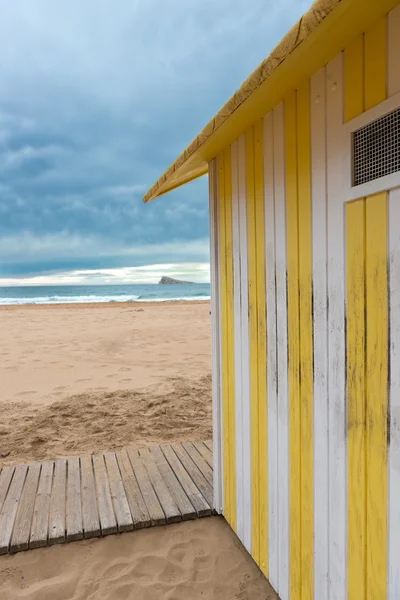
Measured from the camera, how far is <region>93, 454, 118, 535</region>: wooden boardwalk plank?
279cm

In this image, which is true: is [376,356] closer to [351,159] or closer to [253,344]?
[351,159]

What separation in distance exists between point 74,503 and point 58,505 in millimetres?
114

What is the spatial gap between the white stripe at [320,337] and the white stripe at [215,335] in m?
1.15

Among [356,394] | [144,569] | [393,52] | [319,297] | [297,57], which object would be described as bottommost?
[144,569]

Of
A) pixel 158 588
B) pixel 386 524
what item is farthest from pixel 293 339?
pixel 158 588

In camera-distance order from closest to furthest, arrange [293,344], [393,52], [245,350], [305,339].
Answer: [393,52] → [305,339] → [293,344] → [245,350]

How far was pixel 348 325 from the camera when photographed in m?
1.56

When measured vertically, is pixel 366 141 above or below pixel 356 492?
above

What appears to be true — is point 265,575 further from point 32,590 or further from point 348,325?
A: point 348,325

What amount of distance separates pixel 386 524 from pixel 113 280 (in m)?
67.4

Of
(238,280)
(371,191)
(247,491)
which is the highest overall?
(371,191)

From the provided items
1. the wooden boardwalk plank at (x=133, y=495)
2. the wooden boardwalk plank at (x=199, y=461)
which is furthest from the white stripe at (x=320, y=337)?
the wooden boardwalk plank at (x=199, y=461)

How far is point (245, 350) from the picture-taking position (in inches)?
97.7

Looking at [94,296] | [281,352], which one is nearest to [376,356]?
[281,352]
